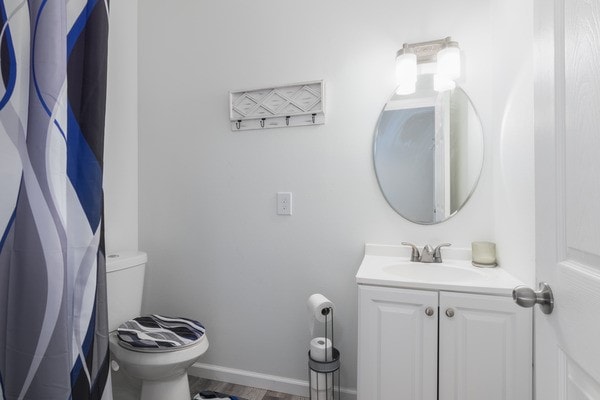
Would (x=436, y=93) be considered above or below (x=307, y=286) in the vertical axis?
above

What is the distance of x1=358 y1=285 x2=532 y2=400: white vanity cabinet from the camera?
1.08 meters

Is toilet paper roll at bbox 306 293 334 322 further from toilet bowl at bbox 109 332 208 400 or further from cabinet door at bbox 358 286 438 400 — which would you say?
toilet bowl at bbox 109 332 208 400

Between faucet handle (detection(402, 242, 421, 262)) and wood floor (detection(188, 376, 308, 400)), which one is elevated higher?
faucet handle (detection(402, 242, 421, 262))

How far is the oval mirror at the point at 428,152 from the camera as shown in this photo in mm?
1503

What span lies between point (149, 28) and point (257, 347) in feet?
7.04

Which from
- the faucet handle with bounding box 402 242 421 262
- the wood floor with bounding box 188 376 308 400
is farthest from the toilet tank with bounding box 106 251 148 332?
the faucet handle with bounding box 402 242 421 262

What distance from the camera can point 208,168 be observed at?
6.14ft

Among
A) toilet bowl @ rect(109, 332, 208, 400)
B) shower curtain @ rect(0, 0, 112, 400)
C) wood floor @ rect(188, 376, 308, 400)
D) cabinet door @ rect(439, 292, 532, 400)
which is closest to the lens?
shower curtain @ rect(0, 0, 112, 400)

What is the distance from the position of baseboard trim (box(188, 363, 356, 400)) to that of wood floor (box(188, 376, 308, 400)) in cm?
2

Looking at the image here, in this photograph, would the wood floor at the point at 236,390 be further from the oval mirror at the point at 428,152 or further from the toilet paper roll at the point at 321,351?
the oval mirror at the point at 428,152

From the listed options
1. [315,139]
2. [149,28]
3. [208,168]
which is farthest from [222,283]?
[149,28]

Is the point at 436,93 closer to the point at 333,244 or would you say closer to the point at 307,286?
the point at 333,244

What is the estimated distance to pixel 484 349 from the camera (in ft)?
3.62

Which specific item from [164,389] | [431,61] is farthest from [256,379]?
[431,61]
